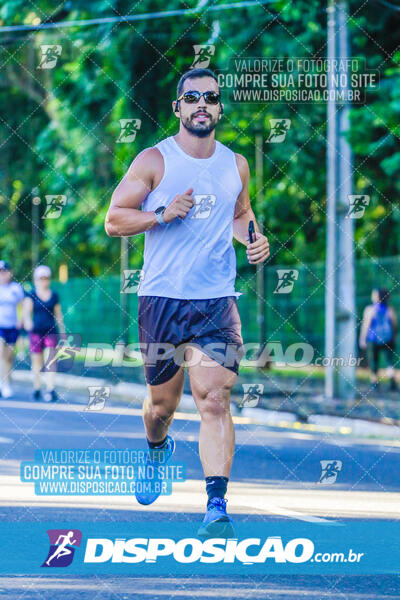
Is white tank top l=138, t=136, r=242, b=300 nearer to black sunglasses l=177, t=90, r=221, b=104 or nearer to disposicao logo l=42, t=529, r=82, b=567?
black sunglasses l=177, t=90, r=221, b=104

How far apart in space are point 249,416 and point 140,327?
977 cm

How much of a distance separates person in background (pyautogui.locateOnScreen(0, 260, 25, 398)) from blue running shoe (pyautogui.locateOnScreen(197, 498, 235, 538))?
37.2 ft

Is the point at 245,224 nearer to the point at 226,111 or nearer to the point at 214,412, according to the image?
the point at 214,412

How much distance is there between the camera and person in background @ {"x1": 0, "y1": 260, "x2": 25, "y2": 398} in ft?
56.7

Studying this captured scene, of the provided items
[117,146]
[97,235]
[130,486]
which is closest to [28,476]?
[130,486]

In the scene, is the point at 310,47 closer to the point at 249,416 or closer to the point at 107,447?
the point at 249,416

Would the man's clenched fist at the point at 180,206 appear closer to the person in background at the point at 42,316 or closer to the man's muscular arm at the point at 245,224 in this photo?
the man's muscular arm at the point at 245,224

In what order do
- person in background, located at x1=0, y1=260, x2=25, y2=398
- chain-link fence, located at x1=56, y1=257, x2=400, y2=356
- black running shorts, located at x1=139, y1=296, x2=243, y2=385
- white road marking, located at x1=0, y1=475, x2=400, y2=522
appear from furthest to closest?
chain-link fence, located at x1=56, y1=257, x2=400, y2=356 → person in background, located at x1=0, y1=260, x2=25, y2=398 → white road marking, located at x1=0, y1=475, x2=400, y2=522 → black running shorts, located at x1=139, y1=296, x2=243, y2=385

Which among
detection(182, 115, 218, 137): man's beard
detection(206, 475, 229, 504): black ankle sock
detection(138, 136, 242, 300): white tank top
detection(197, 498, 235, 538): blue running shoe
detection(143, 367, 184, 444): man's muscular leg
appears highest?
detection(182, 115, 218, 137): man's beard

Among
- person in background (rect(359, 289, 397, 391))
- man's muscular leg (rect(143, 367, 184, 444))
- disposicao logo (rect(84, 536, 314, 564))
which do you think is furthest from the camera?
person in background (rect(359, 289, 397, 391))

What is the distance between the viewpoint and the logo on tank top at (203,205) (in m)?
6.38

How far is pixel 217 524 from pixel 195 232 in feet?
4.53

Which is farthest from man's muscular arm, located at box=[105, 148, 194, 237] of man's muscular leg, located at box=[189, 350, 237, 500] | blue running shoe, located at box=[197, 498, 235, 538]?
blue running shoe, located at box=[197, 498, 235, 538]

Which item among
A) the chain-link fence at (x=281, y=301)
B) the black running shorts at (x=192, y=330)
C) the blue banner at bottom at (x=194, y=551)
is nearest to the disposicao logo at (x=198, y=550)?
the blue banner at bottom at (x=194, y=551)
